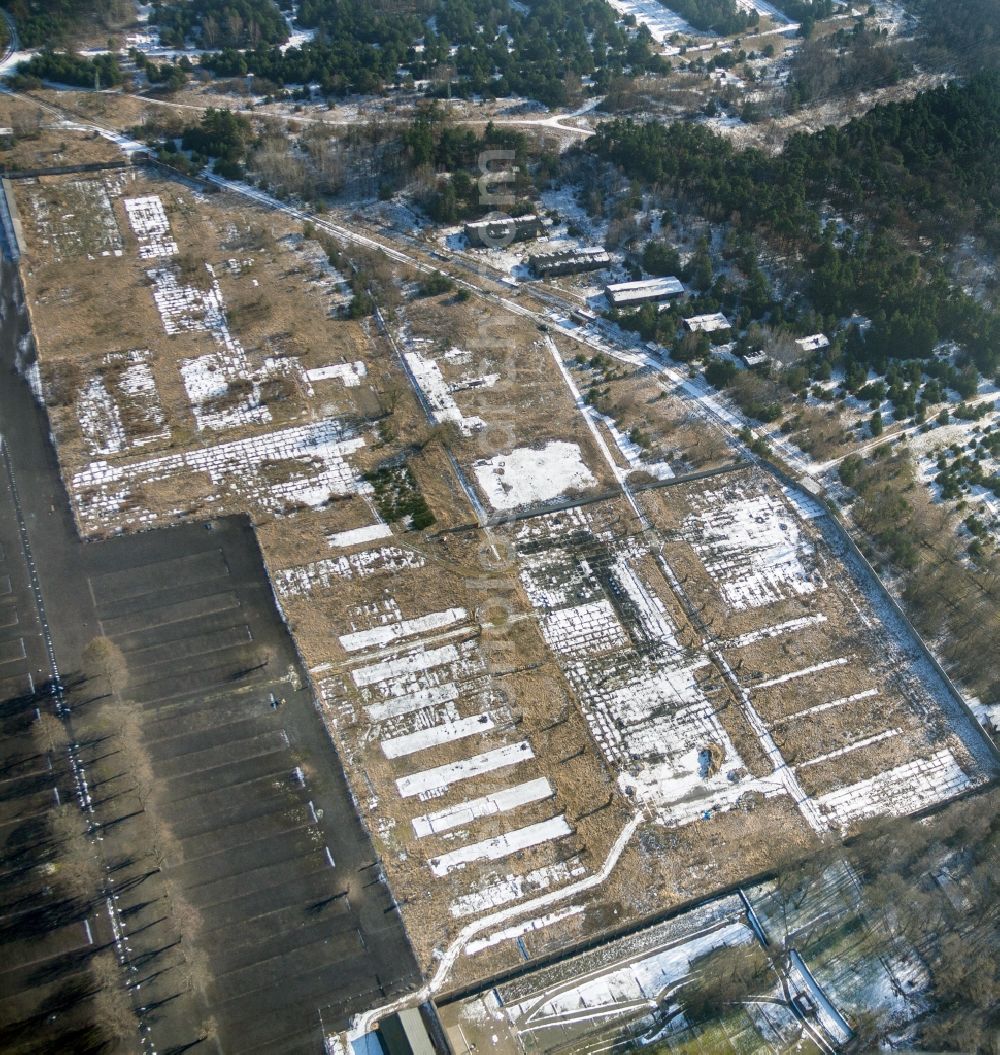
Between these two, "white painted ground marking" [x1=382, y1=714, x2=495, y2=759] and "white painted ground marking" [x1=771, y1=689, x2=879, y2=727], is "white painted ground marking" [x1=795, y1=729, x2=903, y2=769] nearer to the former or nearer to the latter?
"white painted ground marking" [x1=771, y1=689, x2=879, y2=727]

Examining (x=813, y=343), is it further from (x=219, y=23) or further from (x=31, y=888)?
(x=219, y=23)

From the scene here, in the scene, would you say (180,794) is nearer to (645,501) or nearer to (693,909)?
(693,909)

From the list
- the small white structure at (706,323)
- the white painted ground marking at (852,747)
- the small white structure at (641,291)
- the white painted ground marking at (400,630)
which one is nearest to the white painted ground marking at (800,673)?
the white painted ground marking at (852,747)

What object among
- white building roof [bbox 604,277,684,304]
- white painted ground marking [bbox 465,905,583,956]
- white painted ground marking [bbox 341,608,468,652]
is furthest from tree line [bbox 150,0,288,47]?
white painted ground marking [bbox 465,905,583,956]

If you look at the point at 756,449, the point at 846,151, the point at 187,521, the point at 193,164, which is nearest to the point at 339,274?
Answer: the point at 193,164

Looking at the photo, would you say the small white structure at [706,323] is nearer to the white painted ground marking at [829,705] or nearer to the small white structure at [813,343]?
the small white structure at [813,343]

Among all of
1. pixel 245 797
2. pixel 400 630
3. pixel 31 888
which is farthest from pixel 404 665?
pixel 31 888
